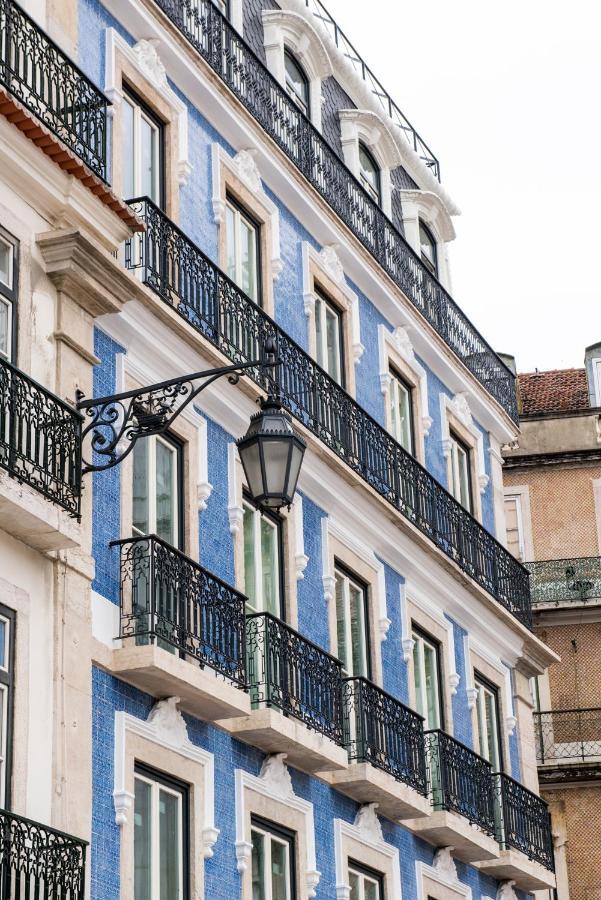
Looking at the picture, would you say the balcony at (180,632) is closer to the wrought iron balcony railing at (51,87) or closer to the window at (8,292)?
the window at (8,292)

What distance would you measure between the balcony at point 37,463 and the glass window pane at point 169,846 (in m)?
2.71

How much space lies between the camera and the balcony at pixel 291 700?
17.8 meters

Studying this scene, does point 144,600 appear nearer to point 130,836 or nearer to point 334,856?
point 130,836

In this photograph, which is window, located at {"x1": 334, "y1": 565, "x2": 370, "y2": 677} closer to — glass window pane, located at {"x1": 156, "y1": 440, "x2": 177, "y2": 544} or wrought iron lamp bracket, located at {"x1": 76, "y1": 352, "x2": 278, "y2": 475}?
glass window pane, located at {"x1": 156, "y1": 440, "x2": 177, "y2": 544}

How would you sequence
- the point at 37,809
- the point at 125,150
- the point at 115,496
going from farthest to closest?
the point at 125,150 < the point at 115,496 < the point at 37,809

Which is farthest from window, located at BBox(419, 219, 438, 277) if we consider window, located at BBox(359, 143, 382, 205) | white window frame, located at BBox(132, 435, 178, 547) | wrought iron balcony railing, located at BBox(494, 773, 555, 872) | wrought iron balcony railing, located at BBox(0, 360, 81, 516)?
wrought iron balcony railing, located at BBox(0, 360, 81, 516)

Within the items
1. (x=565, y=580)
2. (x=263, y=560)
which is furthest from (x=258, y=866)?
(x=565, y=580)

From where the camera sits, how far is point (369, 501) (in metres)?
22.0

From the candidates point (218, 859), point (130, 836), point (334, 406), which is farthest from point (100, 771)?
point (334, 406)

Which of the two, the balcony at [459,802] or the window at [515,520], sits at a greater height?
the window at [515,520]

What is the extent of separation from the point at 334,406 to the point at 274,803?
459 cm

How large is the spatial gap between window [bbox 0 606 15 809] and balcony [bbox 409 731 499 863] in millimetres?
8040

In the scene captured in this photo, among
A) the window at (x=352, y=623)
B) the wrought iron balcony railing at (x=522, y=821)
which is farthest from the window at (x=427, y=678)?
the window at (x=352, y=623)

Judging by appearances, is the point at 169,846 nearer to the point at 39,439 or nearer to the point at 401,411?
the point at 39,439
